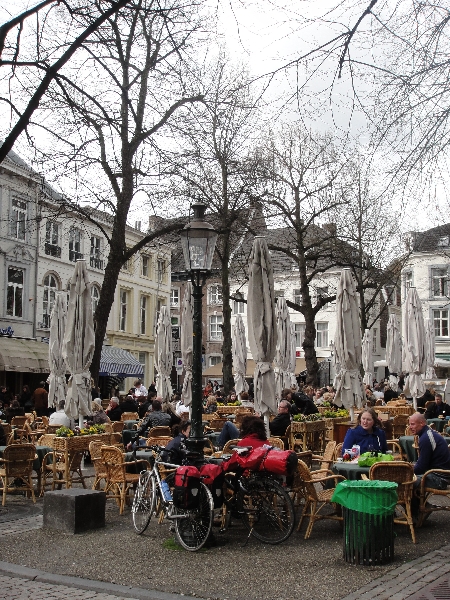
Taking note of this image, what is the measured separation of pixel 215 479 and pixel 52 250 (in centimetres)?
3051

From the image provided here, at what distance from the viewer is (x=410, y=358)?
61.3 ft

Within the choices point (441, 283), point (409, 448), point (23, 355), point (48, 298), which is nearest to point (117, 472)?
point (409, 448)

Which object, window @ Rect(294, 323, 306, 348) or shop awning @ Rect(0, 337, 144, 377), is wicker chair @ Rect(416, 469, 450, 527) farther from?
window @ Rect(294, 323, 306, 348)

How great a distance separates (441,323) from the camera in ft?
183

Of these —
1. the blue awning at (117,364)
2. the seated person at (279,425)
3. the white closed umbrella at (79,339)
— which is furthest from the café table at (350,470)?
the blue awning at (117,364)

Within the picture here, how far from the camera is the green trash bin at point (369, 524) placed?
6.60m

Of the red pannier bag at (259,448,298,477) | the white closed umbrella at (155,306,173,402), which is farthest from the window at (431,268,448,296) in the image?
the red pannier bag at (259,448,298,477)

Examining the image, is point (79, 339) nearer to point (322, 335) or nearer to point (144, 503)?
point (144, 503)

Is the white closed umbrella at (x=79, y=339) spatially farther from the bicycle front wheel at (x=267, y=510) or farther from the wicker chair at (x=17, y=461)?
the bicycle front wheel at (x=267, y=510)

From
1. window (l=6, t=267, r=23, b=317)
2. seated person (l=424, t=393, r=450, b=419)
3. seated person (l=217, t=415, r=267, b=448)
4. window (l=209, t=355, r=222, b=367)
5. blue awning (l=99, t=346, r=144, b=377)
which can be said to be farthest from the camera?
window (l=209, t=355, r=222, b=367)

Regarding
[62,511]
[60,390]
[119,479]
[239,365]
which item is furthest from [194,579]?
[239,365]

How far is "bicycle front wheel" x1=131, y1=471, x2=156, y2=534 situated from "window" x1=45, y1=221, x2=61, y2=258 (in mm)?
29077

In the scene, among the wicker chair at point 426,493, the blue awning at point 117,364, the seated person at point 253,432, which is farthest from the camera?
the blue awning at point 117,364

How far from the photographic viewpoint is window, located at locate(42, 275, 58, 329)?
115 feet
